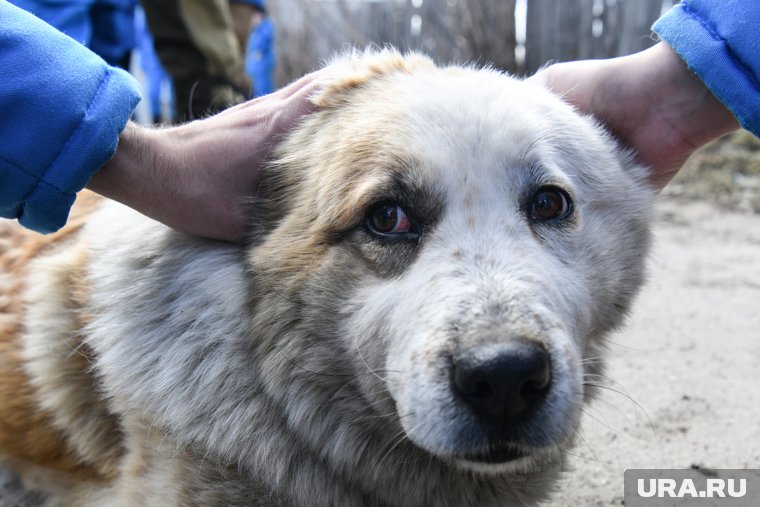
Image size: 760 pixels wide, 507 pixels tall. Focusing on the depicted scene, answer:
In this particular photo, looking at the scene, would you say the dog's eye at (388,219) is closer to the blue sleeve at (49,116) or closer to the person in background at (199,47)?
the blue sleeve at (49,116)

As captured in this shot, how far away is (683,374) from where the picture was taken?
3895 mm

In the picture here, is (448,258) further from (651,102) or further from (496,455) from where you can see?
(651,102)

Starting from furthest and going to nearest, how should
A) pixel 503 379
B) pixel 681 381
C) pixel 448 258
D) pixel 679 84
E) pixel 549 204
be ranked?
1. pixel 681 381
2. pixel 679 84
3. pixel 549 204
4. pixel 448 258
5. pixel 503 379

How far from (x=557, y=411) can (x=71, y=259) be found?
170 centimetres

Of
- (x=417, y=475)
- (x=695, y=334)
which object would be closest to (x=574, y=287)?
(x=417, y=475)

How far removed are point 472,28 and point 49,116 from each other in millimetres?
9349

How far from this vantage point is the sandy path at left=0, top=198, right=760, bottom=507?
310cm

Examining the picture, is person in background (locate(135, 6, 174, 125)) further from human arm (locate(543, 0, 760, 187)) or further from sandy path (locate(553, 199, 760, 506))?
human arm (locate(543, 0, 760, 187))

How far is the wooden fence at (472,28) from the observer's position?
10.2 m

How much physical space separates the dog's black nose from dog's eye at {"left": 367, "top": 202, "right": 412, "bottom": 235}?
1.70 feet

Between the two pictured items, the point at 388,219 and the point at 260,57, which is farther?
the point at 260,57

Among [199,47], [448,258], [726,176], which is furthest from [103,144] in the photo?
[726,176]

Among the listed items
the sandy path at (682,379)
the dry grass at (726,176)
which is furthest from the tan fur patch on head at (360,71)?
the dry grass at (726,176)

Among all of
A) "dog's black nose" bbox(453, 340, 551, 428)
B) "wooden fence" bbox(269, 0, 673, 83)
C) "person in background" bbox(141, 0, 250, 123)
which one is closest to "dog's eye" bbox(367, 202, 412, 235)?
"dog's black nose" bbox(453, 340, 551, 428)
